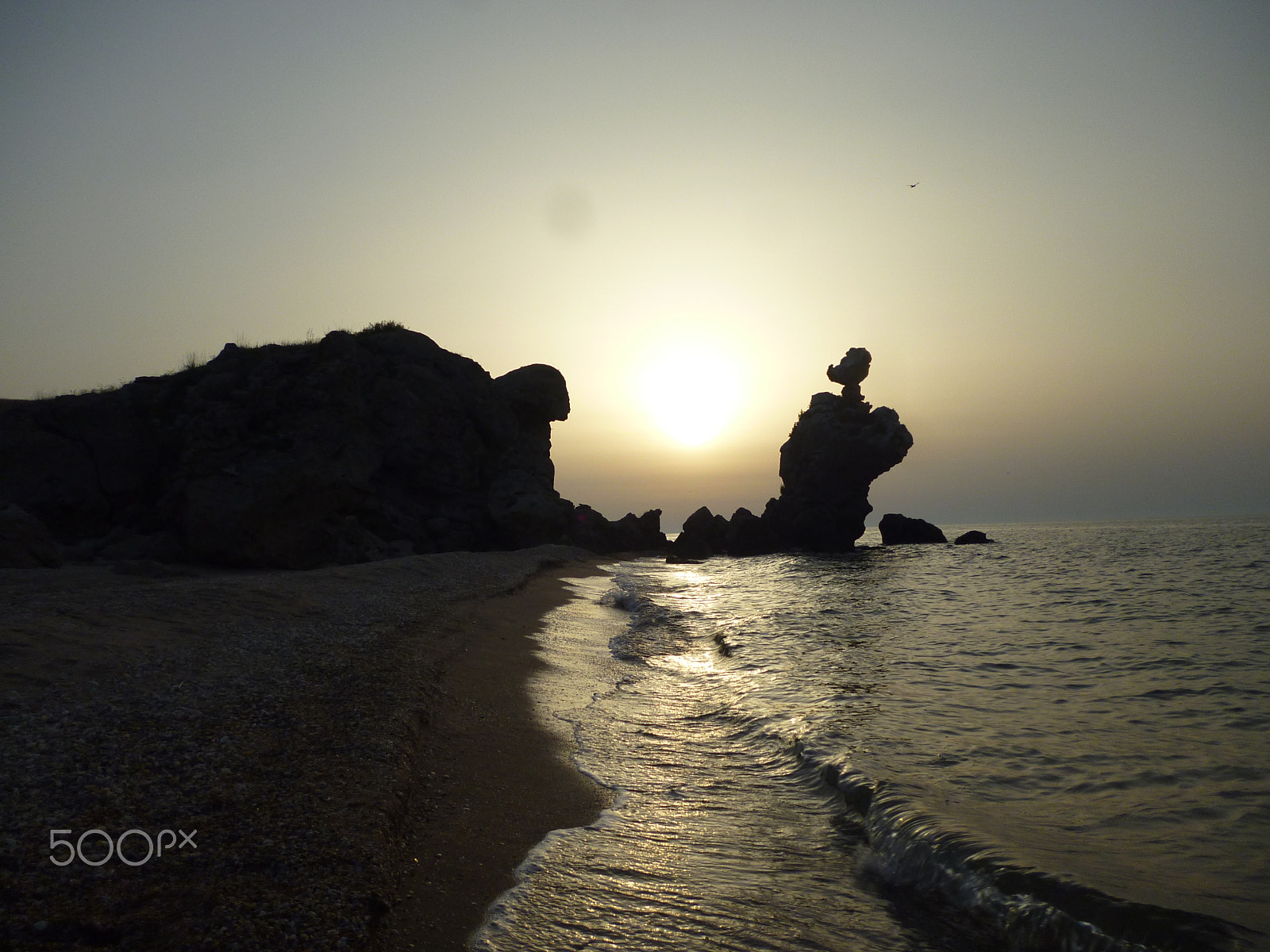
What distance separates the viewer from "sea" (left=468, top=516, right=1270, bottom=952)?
500 centimetres

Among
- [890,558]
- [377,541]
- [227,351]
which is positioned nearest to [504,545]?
[377,541]

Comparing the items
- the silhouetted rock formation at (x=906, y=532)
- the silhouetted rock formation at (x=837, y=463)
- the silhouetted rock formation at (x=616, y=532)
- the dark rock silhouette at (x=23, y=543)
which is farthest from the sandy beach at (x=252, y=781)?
the silhouetted rock formation at (x=906, y=532)

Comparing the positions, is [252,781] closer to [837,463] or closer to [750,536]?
[837,463]

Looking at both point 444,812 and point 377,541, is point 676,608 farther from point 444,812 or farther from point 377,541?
point 444,812

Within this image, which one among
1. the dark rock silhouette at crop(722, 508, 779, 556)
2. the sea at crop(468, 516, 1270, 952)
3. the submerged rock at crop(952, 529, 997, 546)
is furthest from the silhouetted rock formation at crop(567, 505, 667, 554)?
the sea at crop(468, 516, 1270, 952)

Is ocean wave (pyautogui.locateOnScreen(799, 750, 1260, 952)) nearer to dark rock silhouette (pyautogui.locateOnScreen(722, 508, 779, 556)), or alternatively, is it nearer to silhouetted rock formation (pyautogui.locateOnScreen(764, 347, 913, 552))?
silhouetted rock formation (pyautogui.locateOnScreen(764, 347, 913, 552))

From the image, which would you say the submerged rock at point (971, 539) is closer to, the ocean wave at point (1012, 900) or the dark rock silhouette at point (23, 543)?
the dark rock silhouette at point (23, 543)

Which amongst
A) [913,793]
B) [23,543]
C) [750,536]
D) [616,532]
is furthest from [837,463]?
[913,793]

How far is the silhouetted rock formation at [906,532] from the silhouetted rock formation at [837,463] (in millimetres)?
11501

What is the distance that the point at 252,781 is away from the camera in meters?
5.43

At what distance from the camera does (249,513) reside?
23.2 metres

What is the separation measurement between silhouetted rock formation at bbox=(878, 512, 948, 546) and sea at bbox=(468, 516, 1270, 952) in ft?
188

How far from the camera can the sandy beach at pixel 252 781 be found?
3900mm

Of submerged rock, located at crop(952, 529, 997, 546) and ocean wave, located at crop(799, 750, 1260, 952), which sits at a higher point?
submerged rock, located at crop(952, 529, 997, 546)
